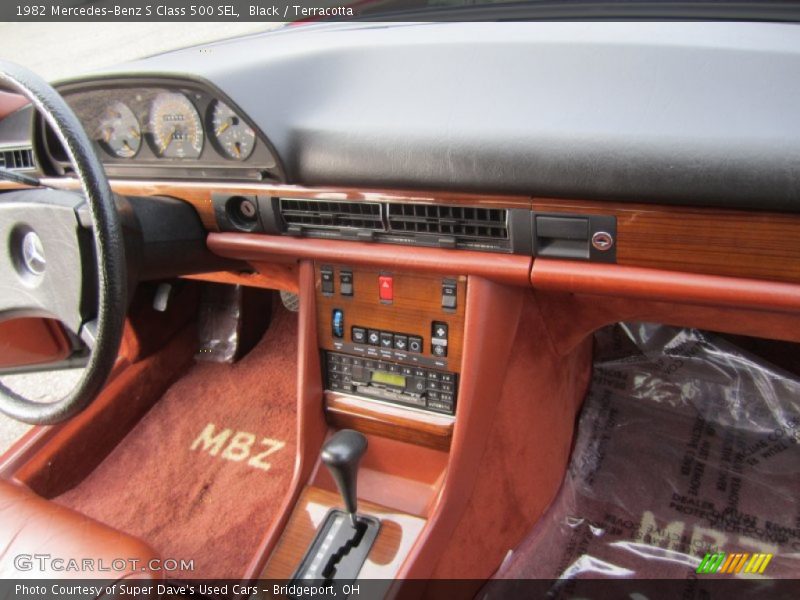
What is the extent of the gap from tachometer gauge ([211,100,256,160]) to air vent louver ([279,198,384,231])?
0.15m

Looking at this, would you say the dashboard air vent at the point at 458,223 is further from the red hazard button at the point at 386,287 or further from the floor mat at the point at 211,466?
the floor mat at the point at 211,466

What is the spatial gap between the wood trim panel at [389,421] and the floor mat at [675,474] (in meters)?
0.45

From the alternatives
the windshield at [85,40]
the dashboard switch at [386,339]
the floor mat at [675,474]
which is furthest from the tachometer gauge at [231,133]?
the windshield at [85,40]

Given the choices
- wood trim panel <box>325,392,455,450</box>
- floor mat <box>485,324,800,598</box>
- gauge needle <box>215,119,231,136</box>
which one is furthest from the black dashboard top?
floor mat <box>485,324,800,598</box>

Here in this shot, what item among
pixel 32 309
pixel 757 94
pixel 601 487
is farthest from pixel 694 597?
pixel 32 309

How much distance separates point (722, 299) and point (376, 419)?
2.73ft

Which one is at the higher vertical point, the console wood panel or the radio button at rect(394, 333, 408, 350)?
the console wood panel

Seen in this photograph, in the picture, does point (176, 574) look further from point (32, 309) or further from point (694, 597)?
point (694, 597)

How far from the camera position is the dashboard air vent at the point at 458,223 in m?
1.30

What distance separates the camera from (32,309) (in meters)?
1.36

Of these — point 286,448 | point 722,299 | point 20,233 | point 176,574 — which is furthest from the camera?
point 286,448

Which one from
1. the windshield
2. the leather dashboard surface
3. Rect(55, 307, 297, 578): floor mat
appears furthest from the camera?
the windshield

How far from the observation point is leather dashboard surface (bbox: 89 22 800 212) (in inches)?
41.8

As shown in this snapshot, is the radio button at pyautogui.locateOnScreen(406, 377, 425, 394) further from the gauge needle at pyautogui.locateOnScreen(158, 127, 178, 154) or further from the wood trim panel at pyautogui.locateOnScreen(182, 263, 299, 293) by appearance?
the gauge needle at pyautogui.locateOnScreen(158, 127, 178, 154)
